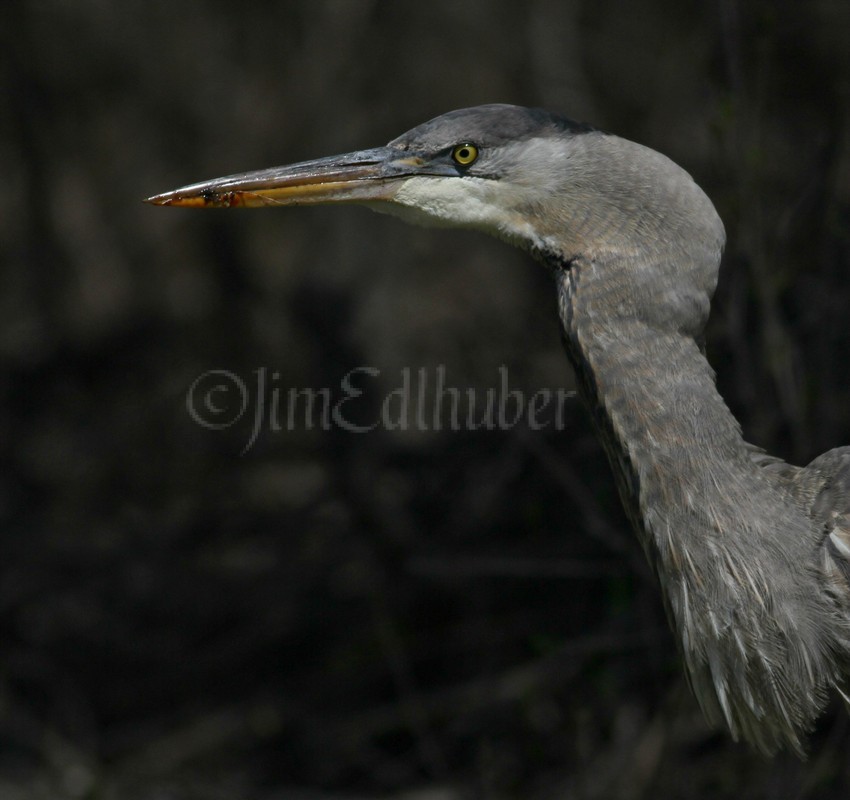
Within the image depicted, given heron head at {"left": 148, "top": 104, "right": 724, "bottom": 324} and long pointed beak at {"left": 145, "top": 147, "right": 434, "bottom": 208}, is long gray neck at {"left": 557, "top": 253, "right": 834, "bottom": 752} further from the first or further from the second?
long pointed beak at {"left": 145, "top": 147, "right": 434, "bottom": 208}

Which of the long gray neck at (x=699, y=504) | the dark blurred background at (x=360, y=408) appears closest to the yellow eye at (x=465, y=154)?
the long gray neck at (x=699, y=504)

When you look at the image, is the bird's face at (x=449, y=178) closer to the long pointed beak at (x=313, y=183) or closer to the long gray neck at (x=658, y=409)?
the long pointed beak at (x=313, y=183)

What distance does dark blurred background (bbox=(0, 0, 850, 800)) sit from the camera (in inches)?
113

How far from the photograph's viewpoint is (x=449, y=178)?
2.00 metres

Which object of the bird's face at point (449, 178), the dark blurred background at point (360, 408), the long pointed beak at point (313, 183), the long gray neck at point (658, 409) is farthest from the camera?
the dark blurred background at point (360, 408)

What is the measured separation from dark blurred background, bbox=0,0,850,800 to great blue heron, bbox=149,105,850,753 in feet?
2.59

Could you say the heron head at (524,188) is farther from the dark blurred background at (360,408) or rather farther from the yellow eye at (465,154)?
the dark blurred background at (360,408)

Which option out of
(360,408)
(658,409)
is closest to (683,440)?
(658,409)

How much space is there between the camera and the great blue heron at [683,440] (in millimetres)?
1794

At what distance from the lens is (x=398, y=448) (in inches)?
149

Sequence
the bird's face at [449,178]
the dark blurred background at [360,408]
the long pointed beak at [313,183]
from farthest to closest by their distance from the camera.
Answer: the dark blurred background at [360,408], the long pointed beak at [313,183], the bird's face at [449,178]

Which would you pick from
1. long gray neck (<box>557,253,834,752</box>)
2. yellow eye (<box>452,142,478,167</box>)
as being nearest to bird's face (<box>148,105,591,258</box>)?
yellow eye (<box>452,142,478,167</box>)

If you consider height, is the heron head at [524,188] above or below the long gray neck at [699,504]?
above

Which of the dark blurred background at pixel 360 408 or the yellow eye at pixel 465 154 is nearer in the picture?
the yellow eye at pixel 465 154
